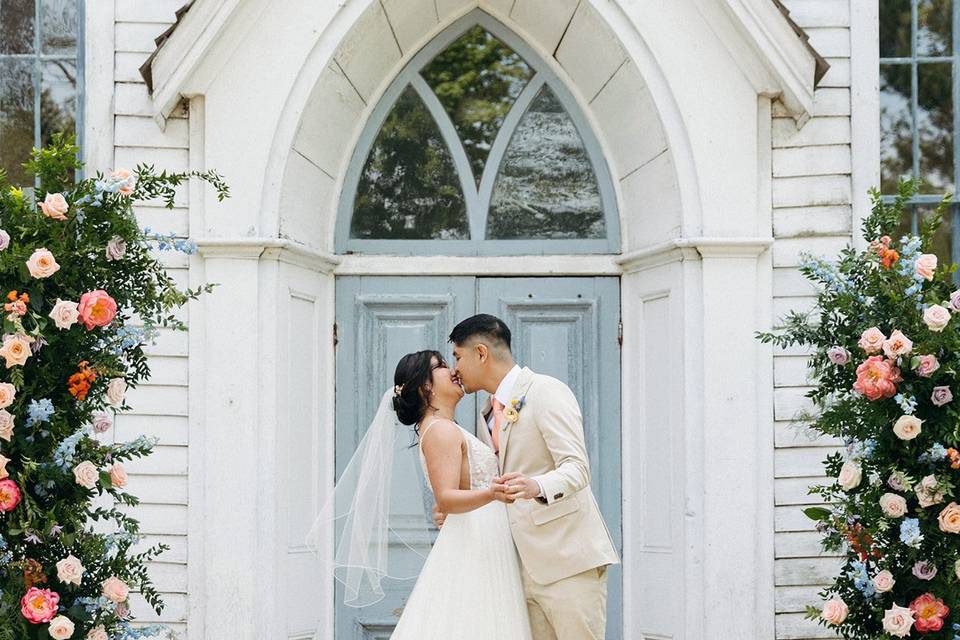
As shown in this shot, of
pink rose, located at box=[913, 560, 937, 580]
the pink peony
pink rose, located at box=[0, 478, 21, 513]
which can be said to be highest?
the pink peony

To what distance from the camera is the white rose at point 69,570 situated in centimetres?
471

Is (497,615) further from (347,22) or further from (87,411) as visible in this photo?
(347,22)

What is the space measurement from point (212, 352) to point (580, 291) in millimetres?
2037

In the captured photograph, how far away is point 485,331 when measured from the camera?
215 inches

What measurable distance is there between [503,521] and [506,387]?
618mm

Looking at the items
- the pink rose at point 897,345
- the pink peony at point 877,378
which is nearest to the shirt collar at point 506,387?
the pink peony at point 877,378

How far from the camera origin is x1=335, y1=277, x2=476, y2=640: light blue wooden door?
7.00m

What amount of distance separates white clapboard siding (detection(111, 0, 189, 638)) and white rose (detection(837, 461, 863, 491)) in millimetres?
3194

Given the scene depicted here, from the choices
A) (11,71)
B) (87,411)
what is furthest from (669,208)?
(11,71)

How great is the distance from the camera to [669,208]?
21.6 feet

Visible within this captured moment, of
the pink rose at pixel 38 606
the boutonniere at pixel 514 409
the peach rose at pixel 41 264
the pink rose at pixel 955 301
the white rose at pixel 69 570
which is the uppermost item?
the peach rose at pixel 41 264

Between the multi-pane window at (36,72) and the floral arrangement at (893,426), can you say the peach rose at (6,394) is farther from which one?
the floral arrangement at (893,426)

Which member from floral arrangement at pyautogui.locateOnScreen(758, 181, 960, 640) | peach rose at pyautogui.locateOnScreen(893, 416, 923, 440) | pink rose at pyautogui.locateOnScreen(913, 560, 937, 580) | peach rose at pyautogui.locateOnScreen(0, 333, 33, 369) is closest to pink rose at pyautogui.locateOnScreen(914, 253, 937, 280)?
floral arrangement at pyautogui.locateOnScreen(758, 181, 960, 640)

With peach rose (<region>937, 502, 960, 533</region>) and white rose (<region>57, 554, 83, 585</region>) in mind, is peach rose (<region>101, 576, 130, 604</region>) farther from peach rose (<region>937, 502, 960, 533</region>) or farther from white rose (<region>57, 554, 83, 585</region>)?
peach rose (<region>937, 502, 960, 533</region>)
